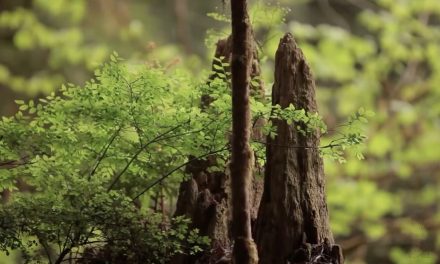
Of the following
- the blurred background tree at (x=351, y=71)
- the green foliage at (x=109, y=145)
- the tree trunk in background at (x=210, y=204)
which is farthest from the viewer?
the blurred background tree at (x=351, y=71)

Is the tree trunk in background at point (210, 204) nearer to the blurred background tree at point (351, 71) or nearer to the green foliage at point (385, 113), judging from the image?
the blurred background tree at point (351, 71)

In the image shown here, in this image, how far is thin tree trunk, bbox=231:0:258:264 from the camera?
193 cm

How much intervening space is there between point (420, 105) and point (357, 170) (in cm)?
113

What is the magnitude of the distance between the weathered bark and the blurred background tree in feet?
8.05

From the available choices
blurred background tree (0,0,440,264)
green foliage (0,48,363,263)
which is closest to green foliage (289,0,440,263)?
blurred background tree (0,0,440,264)

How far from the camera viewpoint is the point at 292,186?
246 cm

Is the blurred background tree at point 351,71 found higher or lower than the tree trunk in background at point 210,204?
higher

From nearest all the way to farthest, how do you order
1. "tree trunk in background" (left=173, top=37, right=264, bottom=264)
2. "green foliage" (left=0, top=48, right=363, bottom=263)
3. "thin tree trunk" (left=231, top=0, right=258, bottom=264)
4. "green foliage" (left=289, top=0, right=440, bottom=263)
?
"thin tree trunk" (left=231, top=0, right=258, bottom=264) < "green foliage" (left=0, top=48, right=363, bottom=263) < "tree trunk in background" (left=173, top=37, right=264, bottom=264) < "green foliage" (left=289, top=0, right=440, bottom=263)

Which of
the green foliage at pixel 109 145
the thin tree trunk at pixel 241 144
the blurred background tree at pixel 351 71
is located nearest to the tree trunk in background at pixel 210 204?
the green foliage at pixel 109 145

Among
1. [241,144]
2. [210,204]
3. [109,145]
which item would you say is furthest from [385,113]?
[241,144]

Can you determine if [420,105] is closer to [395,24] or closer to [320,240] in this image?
[395,24]

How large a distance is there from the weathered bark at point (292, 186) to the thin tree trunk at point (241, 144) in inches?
17.6

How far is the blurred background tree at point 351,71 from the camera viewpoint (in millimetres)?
5875

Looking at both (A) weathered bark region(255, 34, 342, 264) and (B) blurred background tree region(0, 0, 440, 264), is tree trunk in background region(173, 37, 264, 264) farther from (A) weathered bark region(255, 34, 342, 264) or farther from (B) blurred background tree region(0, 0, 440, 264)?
(B) blurred background tree region(0, 0, 440, 264)
